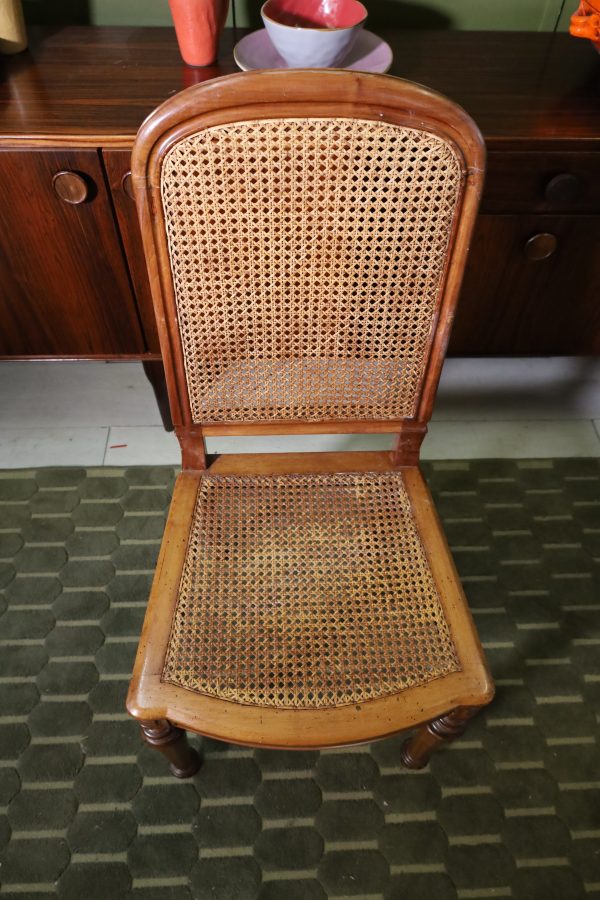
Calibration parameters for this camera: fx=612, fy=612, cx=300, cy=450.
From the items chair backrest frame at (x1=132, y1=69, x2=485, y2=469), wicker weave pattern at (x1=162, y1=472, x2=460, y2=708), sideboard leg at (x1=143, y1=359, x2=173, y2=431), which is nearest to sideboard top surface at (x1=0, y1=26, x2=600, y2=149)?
chair backrest frame at (x1=132, y1=69, x2=485, y2=469)

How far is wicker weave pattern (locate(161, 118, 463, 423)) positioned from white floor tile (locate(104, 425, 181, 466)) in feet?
2.12

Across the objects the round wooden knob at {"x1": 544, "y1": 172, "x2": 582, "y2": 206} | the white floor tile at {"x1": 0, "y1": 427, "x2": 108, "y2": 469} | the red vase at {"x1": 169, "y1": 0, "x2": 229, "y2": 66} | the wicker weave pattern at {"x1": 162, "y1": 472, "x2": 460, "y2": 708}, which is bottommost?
the white floor tile at {"x1": 0, "y1": 427, "x2": 108, "y2": 469}

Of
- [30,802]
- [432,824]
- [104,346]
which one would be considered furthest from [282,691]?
[104,346]

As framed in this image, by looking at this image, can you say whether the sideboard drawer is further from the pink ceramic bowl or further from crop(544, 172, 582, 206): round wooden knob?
the pink ceramic bowl

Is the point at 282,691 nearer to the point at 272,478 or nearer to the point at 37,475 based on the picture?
the point at 272,478

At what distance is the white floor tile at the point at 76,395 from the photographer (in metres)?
1.58

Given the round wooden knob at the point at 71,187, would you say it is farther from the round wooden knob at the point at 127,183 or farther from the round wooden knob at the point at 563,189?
the round wooden knob at the point at 563,189

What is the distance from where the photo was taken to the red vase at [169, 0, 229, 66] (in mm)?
1009

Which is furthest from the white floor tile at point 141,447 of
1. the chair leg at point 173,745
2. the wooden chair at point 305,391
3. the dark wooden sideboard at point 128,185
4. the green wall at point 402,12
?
the green wall at point 402,12

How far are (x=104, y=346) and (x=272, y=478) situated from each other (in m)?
0.56

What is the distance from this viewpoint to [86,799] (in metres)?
1.04

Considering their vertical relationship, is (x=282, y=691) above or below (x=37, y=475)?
above

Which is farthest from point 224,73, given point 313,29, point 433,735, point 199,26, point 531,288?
point 433,735

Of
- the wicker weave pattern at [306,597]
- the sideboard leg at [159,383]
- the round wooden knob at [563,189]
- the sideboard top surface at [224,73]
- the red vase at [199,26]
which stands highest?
the red vase at [199,26]
